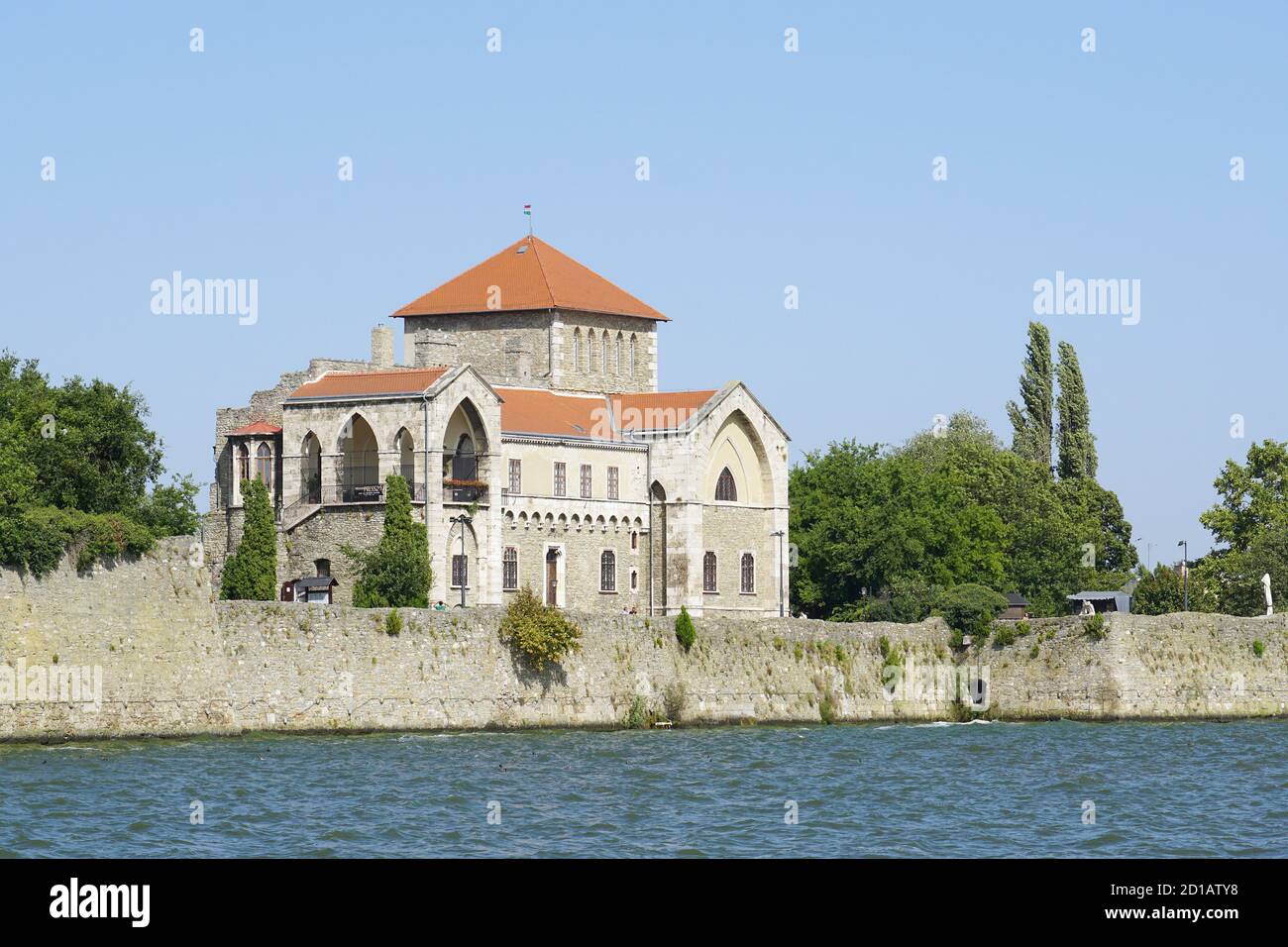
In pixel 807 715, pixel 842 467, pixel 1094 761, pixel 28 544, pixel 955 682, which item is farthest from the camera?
pixel 842 467

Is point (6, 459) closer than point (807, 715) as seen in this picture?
Yes

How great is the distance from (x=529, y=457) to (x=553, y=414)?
3.84m

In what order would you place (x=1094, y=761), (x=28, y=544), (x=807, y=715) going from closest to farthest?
(x=28, y=544) < (x=1094, y=761) < (x=807, y=715)

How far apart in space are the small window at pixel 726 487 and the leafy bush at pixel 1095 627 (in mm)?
14146

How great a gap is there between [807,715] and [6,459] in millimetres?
24950

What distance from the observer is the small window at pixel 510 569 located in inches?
2749

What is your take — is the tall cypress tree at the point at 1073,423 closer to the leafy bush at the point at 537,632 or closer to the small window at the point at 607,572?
the small window at the point at 607,572

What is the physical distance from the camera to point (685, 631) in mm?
61094

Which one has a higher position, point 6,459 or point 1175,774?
point 6,459

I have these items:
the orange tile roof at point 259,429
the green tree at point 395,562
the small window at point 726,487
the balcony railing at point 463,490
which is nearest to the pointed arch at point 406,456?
the balcony railing at point 463,490

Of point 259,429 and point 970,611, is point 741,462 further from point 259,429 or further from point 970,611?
point 259,429

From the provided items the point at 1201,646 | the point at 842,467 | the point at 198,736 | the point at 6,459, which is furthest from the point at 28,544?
the point at 842,467
